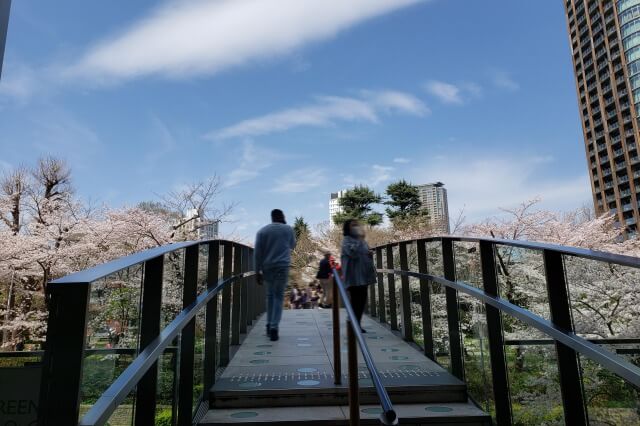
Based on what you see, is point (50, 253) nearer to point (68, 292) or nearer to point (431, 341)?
point (431, 341)

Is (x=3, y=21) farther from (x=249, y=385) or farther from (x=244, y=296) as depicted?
(x=244, y=296)

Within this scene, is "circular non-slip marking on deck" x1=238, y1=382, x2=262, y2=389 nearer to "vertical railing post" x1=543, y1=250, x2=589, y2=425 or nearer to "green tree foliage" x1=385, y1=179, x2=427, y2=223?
"vertical railing post" x1=543, y1=250, x2=589, y2=425

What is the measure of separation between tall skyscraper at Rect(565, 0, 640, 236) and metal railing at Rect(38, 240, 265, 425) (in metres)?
59.2

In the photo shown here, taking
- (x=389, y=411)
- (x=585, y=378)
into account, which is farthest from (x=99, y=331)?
(x=585, y=378)

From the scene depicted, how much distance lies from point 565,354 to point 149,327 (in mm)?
1895

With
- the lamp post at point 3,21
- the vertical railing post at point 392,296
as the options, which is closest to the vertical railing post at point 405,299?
the vertical railing post at point 392,296

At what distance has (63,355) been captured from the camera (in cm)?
99

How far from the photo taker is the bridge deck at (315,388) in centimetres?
272

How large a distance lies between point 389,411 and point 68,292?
0.99m

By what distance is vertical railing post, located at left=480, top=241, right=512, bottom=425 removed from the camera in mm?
2543

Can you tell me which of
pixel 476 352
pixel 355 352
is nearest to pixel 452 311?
pixel 476 352

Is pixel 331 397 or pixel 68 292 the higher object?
pixel 68 292

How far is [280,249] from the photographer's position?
4660mm

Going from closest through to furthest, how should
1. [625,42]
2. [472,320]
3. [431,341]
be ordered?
Result: [472,320]
[431,341]
[625,42]
